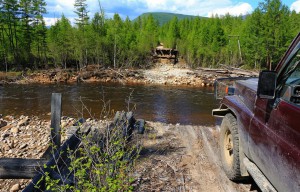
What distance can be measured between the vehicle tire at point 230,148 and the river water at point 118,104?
7.13 meters

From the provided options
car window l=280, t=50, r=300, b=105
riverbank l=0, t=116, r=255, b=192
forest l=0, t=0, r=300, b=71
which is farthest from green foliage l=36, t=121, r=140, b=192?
forest l=0, t=0, r=300, b=71

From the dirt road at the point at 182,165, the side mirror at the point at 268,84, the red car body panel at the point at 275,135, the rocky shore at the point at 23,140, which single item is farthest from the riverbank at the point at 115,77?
the side mirror at the point at 268,84

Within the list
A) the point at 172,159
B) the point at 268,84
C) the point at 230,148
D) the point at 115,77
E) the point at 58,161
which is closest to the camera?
the point at 268,84

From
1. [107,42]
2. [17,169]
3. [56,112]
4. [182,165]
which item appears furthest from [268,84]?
[107,42]

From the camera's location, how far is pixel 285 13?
30969 millimetres

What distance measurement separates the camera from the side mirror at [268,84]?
2.51 metres

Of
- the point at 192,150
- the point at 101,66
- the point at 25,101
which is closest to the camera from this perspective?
the point at 192,150

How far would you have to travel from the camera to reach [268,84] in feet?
8.32

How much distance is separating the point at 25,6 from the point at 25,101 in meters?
21.5

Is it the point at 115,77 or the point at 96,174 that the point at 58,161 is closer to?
the point at 96,174

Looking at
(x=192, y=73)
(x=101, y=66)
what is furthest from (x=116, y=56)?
(x=192, y=73)

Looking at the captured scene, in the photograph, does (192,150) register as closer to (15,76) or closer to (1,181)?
(1,181)

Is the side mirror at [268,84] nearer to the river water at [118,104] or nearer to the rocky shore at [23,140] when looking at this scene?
the rocky shore at [23,140]

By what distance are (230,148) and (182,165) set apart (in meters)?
0.92
